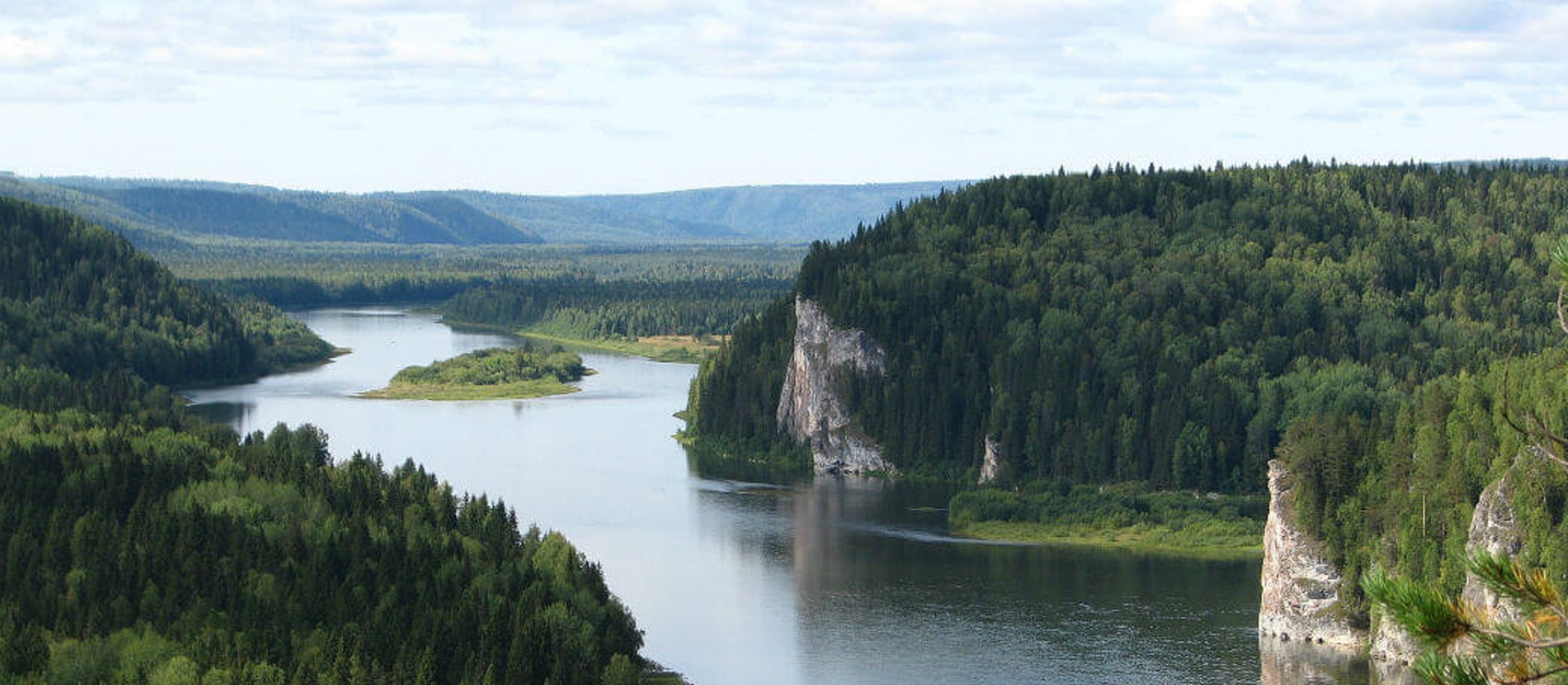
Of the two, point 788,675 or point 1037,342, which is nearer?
point 788,675

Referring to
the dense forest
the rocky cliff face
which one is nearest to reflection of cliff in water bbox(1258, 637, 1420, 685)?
the dense forest

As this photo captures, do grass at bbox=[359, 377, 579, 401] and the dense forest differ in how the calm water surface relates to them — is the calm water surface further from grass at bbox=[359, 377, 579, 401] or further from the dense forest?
grass at bbox=[359, 377, 579, 401]

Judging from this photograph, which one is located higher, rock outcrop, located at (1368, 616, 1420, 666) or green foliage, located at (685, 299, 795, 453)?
green foliage, located at (685, 299, 795, 453)

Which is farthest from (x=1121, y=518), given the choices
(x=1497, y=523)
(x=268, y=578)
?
(x=268, y=578)

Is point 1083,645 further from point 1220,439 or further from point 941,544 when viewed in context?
point 1220,439

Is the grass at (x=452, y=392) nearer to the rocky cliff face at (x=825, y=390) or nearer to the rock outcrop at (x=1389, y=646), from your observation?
the rocky cliff face at (x=825, y=390)

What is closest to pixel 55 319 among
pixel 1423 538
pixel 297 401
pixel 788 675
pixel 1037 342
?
pixel 297 401

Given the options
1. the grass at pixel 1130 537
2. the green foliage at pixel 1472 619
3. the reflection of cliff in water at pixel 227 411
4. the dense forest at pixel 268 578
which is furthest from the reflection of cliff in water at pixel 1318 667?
the reflection of cliff in water at pixel 227 411
